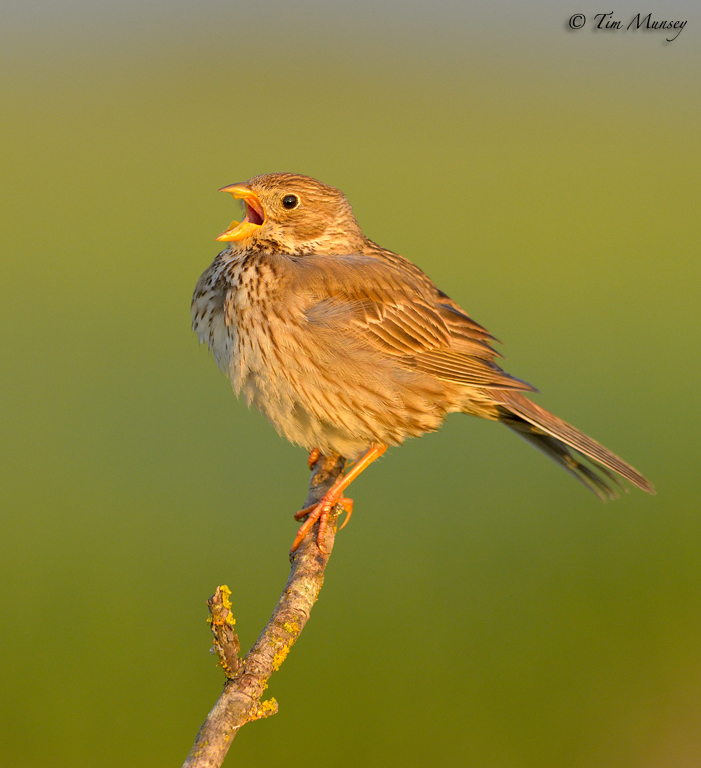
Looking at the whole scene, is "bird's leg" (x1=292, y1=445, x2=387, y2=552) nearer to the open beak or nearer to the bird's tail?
the bird's tail

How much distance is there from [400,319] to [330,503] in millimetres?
1046

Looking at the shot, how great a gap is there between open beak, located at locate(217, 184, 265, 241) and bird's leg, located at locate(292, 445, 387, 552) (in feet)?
4.38

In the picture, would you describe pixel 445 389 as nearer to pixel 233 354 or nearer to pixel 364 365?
pixel 364 365

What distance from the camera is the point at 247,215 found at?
460cm

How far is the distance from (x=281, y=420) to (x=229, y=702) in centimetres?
192

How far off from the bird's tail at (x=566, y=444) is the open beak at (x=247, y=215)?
155 centimetres

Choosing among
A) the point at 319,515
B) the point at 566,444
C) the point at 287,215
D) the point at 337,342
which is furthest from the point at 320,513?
the point at 287,215

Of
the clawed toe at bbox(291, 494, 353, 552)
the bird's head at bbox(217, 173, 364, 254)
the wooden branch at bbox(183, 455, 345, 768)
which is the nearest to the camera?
the wooden branch at bbox(183, 455, 345, 768)

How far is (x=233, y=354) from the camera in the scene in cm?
422

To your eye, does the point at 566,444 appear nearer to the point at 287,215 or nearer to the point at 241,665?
the point at 287,215

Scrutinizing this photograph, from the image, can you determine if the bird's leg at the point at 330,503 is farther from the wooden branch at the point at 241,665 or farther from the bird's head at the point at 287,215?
the bird's head at the point at 287,215

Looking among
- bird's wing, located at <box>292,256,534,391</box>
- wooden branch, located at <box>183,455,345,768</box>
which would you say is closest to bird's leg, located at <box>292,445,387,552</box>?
bird's wing, located at <box>292,256,534,391</box>

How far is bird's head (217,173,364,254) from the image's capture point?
14.7 ft

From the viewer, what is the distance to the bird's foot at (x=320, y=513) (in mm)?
4191
